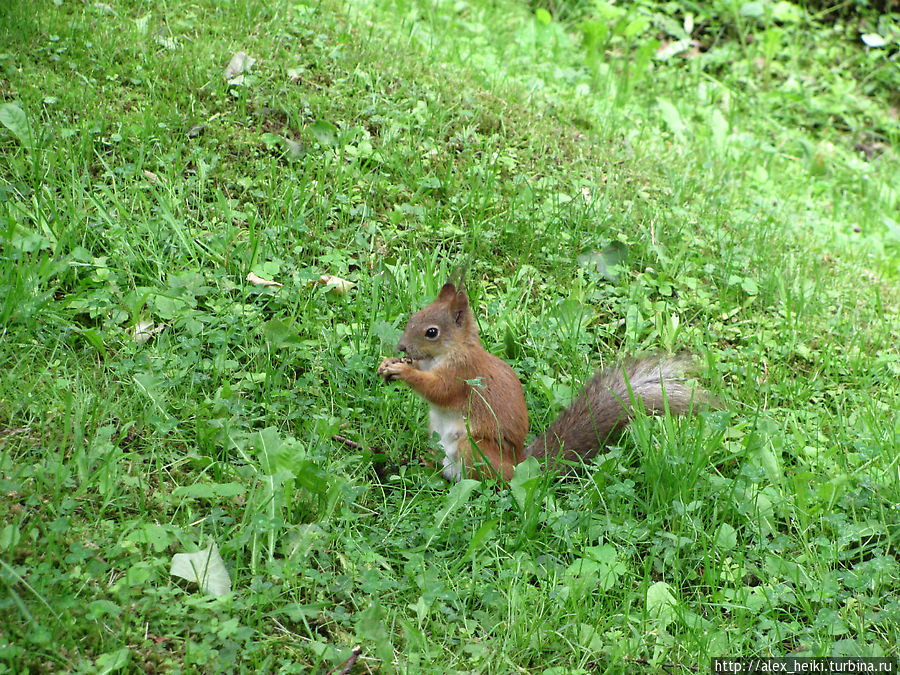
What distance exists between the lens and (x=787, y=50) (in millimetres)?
6805

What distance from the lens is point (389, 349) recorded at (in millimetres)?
3158

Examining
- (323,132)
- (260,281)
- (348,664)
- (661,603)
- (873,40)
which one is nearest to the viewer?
(348,664)

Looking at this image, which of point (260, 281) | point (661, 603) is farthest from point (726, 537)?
Answer: point (260, 281)

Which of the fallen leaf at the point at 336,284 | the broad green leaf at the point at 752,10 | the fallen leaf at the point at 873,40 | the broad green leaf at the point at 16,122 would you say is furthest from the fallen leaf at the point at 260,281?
the fallen leaf at the point at 873,40

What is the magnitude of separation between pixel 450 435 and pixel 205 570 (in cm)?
94

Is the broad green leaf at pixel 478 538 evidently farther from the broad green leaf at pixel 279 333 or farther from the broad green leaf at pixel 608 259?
the broad green leaf at pixel 608 259

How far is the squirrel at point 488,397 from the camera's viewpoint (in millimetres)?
2785

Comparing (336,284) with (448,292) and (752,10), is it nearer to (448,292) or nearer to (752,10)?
(448,292)

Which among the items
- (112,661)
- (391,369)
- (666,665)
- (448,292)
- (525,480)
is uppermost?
(448,292)

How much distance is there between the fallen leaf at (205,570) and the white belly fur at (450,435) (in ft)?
2.66

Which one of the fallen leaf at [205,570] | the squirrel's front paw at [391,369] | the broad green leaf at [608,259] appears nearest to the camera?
the fallen leaf at [205,570]

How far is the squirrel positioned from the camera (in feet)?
9.14

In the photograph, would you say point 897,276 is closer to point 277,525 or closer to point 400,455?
point 400,455

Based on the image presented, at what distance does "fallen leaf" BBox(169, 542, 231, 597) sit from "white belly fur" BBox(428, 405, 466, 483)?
812mm
